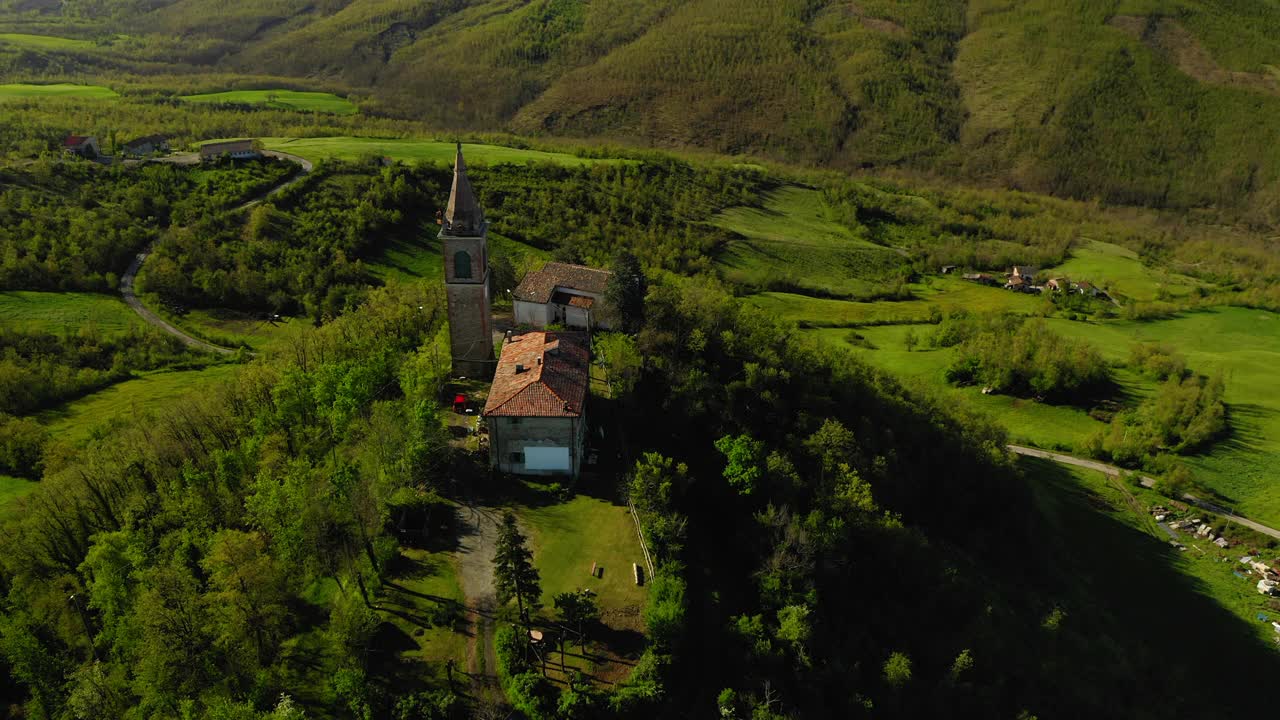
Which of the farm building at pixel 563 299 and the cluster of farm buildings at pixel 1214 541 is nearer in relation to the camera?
the farm building at pixel 563 299

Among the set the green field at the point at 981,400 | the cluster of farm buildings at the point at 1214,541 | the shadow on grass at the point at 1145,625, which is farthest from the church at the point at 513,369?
the cluster of farm buildings at the point at 1214,541

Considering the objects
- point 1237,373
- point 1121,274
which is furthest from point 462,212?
point 1121,274

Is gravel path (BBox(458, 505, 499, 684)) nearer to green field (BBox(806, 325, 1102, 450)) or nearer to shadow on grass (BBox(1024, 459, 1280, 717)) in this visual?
shadow on grass (BBox(1024, 459, 1280, 717))

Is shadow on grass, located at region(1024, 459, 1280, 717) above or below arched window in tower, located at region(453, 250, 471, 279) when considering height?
below

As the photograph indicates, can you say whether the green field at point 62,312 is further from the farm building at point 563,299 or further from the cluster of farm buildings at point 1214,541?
the cluster of farm buildings at point 1214,541

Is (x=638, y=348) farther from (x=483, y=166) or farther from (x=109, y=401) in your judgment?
(x=483, y=166)

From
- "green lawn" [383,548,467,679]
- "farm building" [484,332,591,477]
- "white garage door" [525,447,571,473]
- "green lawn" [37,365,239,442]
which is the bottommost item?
"green lawn" [37,365,239,442]

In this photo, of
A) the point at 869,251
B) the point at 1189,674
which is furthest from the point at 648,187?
the point at 1189,674

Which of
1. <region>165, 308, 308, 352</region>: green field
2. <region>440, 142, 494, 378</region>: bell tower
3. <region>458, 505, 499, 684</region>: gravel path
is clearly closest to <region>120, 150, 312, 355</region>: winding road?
<region>165, 308, 308, 352</region>: green field
